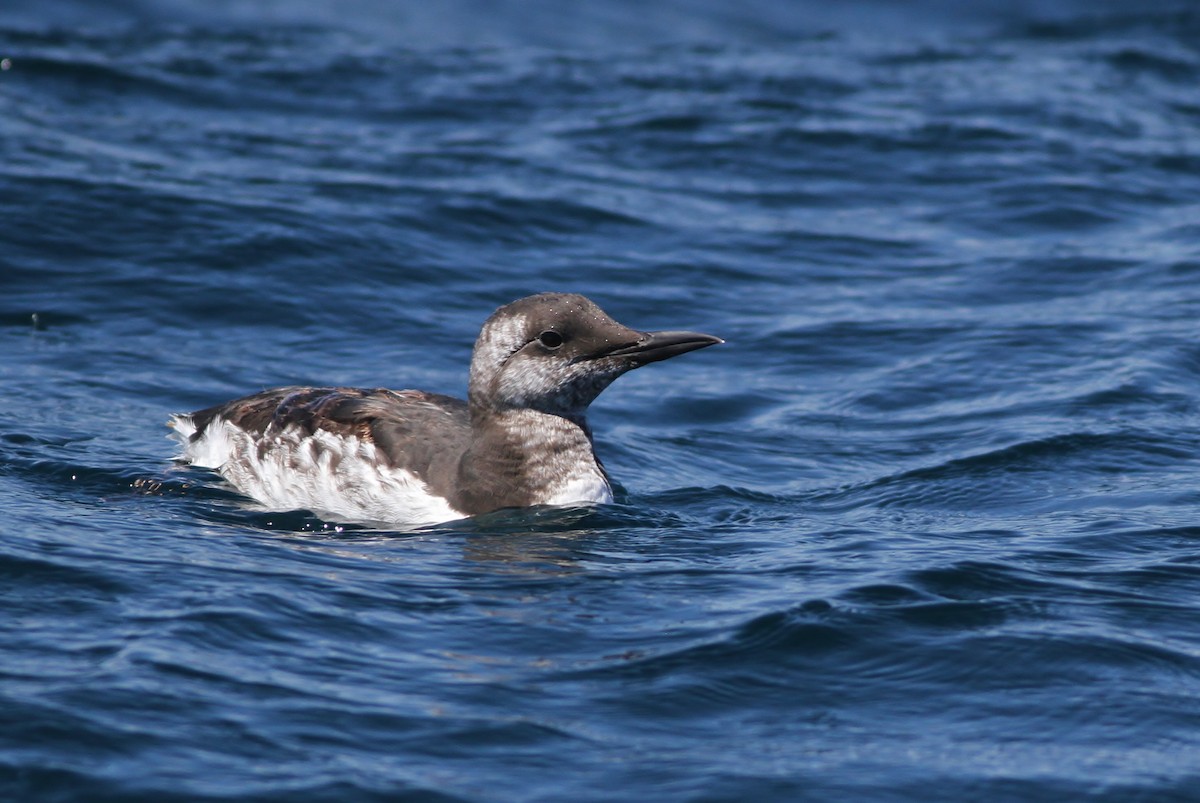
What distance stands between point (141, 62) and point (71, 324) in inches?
313

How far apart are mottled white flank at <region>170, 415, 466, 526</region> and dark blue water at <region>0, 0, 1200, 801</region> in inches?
8.3

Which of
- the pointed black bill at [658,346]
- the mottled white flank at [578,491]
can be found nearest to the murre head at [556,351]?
the pointed black bill at [658,346]

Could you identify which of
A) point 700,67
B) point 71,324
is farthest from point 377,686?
point 700,67

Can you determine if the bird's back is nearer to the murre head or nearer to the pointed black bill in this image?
the murre head

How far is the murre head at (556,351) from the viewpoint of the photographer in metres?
8.12

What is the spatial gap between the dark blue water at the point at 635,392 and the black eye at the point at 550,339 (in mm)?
879

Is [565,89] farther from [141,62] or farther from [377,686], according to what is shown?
[377,686]

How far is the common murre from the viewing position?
818 cm

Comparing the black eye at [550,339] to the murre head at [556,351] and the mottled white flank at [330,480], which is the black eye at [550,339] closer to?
the murre head at [556,351]

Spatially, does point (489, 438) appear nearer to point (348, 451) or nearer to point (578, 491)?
point (578, 491)

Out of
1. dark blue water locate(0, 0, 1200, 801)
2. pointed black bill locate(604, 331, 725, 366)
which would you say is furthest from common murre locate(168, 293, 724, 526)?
dark blue water locate(0, 0, 1200, 801)

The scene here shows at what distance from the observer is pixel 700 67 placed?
69.1ft

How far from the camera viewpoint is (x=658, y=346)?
812 cm

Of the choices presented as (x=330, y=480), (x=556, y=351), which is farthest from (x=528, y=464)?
(x=330, y=480)
